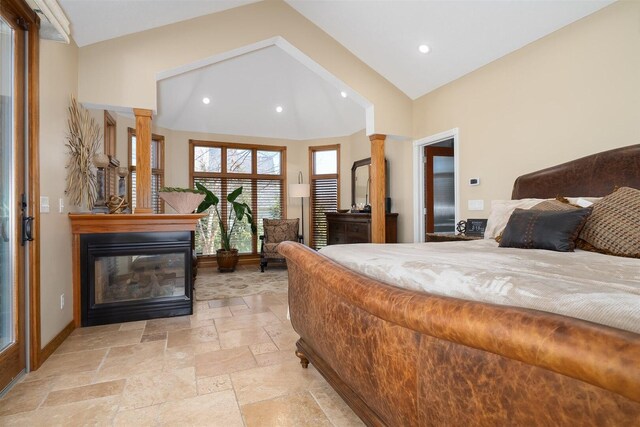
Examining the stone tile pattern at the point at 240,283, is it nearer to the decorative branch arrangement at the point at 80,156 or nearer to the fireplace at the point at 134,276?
the fireplace at the point at 134,276

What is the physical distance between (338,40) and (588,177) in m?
3.49

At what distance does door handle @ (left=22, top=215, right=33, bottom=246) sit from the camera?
7.22 ft

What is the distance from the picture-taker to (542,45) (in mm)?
3334

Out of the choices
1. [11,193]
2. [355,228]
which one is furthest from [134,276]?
[355,228]

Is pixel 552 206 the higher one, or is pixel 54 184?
pixel 54 184

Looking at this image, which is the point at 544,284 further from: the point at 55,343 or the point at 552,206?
the point at 55,343

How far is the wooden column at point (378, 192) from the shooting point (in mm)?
4934

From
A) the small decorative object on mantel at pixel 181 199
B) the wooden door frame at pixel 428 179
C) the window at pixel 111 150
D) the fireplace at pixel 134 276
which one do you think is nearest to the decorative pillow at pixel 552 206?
the wooden door frame at pixel 428 179

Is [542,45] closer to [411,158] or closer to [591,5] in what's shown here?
[591,5]

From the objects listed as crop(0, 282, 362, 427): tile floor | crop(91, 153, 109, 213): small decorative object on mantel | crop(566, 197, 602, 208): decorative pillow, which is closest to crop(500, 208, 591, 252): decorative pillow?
crop(566, 197, 602, 208): decorative pillow

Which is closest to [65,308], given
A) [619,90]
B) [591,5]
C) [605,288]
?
[605,288]

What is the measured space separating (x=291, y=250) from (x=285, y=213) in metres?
5.17

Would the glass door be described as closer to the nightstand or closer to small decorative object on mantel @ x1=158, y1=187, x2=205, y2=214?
small decorative object on mantel @ x1=158, y1=187, x2=205, y2=214

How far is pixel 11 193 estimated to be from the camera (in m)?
2.12
